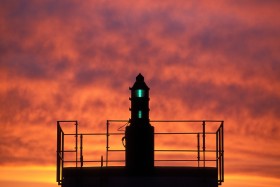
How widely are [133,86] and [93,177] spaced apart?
254 cm

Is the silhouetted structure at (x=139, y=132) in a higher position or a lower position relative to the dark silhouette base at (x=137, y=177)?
higher

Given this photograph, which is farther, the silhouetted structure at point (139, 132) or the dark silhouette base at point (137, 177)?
the silhouetted structure at point (139, 132)

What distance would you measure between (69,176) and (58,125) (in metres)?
1.44

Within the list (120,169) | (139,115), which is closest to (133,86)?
(139,115)

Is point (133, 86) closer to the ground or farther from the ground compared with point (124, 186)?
farther from the ground

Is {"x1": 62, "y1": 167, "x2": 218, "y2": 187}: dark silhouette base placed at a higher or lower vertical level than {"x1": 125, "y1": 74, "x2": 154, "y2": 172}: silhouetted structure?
lower

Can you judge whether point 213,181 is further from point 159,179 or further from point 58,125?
point 58,125

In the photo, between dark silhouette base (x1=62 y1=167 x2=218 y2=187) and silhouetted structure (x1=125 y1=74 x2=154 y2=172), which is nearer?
dark silhouette base (x1=62 y1=167 x2=218 y2=187)

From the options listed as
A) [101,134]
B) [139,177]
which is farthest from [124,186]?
[101,134]

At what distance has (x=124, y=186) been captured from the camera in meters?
20.7

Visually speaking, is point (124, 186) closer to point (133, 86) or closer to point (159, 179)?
point (159, 179)

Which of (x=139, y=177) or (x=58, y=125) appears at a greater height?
(x=58, y=125)

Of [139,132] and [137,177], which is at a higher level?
[139,132]

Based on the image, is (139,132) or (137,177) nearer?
(137,177)
